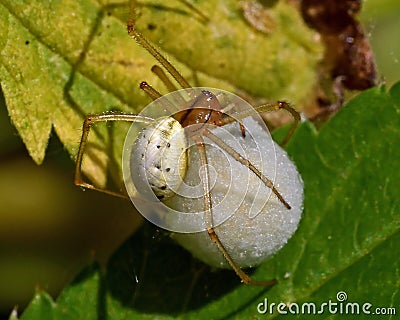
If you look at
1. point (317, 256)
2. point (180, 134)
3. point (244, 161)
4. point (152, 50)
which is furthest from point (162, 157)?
point (317, 256)

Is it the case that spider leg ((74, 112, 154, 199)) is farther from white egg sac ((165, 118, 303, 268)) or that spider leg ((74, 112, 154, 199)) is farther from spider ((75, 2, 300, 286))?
white egg sac ((165, 118, 303, 268))

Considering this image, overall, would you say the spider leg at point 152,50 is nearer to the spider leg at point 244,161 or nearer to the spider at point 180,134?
the spider at point 180,134

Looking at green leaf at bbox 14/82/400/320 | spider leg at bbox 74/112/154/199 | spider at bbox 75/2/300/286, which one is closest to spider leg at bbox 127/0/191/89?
spider at bbox 75/2/300/286

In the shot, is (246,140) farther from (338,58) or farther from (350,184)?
(338,58)

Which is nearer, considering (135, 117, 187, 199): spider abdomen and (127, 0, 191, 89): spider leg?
(135, 117, 187, 199): spider abdomen

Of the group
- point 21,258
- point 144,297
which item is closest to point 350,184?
point 144,297

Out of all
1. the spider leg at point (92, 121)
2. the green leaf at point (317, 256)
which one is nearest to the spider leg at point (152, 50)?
the spider leg at point (92, 121)

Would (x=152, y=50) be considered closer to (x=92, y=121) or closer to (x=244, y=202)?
(x=92, y=121)
